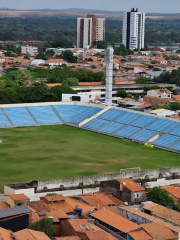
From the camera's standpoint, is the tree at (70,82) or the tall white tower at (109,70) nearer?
the tall white tower at (109,70)

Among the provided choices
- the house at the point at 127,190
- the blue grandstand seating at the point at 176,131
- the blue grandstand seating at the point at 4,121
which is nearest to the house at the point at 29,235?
the house at the point at 127,190

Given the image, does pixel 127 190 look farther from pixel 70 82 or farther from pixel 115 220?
pixel 70 82

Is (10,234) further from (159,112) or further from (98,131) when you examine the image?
(159,112)

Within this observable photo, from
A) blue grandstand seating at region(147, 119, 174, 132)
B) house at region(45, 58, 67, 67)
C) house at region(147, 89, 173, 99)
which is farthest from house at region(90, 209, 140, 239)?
house at region(45, 58, 67, 67)

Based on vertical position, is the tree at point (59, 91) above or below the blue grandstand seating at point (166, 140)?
above

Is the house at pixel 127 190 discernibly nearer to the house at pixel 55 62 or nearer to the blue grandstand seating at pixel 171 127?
the blue grandstand seating at pixel 171 127

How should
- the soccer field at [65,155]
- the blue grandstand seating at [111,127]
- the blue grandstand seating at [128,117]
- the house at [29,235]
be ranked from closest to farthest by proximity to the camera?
the house at [29,235] < the soccer field at [65,155] < the blue grandstand seating at [111,127] < the blue grandstand seating at [128,117]
